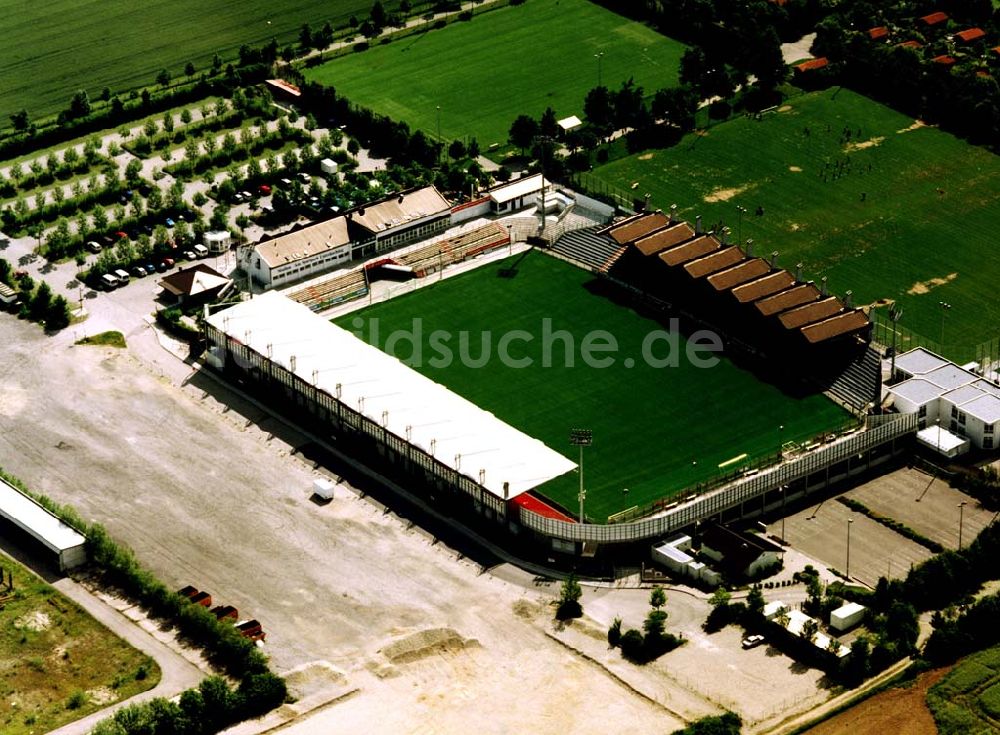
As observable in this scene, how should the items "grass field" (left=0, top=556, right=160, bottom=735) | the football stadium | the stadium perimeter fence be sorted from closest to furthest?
"grass field" (left=0, top=556, right=160, bottom=735), the stadium perimeter fence, the football stadium

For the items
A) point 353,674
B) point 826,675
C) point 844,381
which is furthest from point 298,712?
point 844,381

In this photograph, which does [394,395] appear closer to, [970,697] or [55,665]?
[55,665]

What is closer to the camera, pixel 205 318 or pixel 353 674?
pixel 353 674

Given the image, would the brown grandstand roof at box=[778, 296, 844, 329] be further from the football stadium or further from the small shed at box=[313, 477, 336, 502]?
the small shed at box=[313, 477, 336, 502]

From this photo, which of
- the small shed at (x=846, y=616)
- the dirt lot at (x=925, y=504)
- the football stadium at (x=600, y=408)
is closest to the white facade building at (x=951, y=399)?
the football stadium at (x=600, y=408)

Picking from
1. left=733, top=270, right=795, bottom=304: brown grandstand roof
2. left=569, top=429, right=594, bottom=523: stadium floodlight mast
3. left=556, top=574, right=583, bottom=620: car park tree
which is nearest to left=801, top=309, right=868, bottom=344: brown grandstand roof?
left=733, top=270, right=795, bottom=304: brown grandstand roof

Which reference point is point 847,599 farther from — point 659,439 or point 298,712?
point 298,712

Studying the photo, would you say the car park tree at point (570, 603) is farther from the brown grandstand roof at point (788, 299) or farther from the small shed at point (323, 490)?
the brown grandstand roof at point (788, 299)
